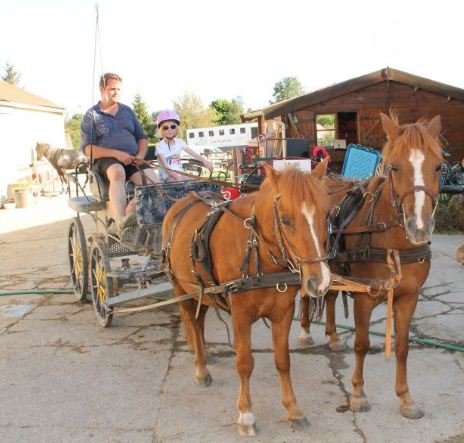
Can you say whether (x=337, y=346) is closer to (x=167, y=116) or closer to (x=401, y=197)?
(x=401, y=197)

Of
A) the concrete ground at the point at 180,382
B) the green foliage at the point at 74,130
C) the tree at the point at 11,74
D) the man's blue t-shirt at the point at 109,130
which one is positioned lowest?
the concrete ground at the point at 180,382

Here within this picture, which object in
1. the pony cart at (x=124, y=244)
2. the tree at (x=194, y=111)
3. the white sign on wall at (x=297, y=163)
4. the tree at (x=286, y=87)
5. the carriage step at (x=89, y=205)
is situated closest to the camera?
the pony cart at (x=124, y=244)

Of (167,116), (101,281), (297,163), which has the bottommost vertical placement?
(101,281)

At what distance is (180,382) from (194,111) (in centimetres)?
5423

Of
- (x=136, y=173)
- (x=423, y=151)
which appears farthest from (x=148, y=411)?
(x=136, y=173)

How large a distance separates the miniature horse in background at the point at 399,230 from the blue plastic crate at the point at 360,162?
3370mm

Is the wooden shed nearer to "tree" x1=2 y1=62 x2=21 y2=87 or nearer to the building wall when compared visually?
the building wall

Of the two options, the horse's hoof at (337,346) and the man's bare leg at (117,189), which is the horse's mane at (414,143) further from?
the man's bare leg at (117,189)

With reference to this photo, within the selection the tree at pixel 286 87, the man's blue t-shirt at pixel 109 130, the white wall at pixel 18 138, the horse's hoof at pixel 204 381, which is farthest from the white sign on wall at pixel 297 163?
the tree at pixel 286 87

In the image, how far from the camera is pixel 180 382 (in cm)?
445

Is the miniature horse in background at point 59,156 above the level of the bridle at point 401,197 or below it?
above

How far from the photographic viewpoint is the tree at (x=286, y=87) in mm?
105125

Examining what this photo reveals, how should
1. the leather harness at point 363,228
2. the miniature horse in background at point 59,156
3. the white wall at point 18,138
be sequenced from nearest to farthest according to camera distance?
1. the leather harness at point 363,228
2. the white wall at point 18,138
3. the miniature horse in background at point 59,156

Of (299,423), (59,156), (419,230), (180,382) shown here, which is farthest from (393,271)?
(59,156)
